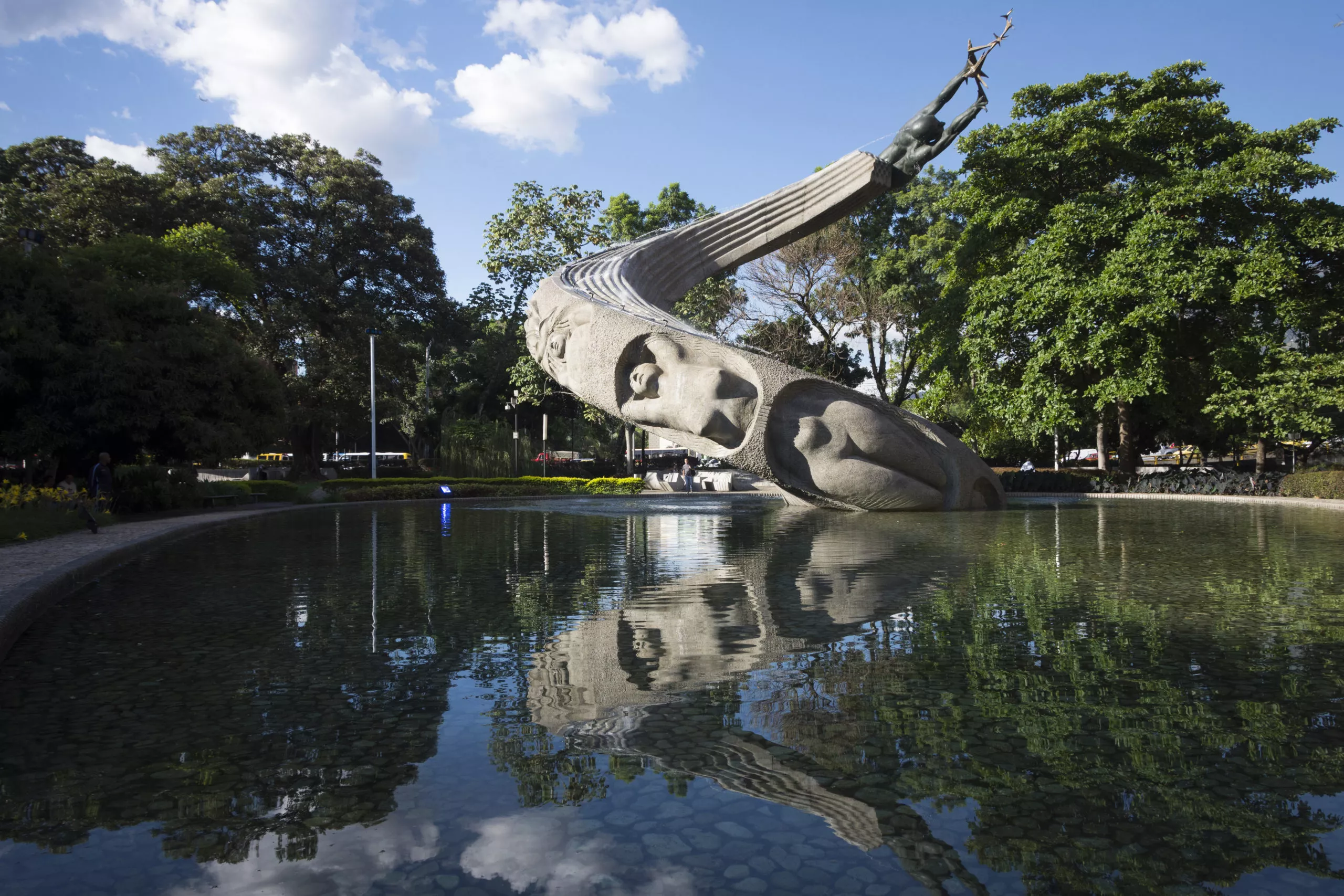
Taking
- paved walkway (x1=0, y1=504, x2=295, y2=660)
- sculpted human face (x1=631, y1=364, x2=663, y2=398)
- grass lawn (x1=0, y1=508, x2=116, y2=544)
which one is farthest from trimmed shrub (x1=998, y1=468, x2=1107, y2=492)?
grass lawn (x1=0, y1=508, x2=116, y2=544)

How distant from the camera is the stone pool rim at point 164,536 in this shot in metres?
5.99

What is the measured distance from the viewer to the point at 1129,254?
20391 mm

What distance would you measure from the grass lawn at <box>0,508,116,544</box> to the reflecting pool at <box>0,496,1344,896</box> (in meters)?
4.72

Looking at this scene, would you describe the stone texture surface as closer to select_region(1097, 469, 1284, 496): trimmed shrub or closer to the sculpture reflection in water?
the sculpture reflection in water

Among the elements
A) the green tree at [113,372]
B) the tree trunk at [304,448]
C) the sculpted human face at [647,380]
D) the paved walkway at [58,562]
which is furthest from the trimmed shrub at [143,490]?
the tree trunk at [304,448]

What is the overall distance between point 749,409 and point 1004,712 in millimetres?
11596

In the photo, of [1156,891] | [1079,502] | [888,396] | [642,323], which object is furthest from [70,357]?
[888,396]

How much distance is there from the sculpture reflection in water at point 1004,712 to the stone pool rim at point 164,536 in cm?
374

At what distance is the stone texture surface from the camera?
1524 cm

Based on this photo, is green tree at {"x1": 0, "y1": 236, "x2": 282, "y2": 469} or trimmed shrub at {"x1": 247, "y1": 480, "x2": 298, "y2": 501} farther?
trimmed shrub at {"x1": 247, "y1": 480, "x2": 298, "y2": 501}

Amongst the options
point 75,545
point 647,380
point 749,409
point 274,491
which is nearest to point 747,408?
point 749,409

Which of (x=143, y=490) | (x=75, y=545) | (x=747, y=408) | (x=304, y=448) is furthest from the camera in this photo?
(x=304, y=448)

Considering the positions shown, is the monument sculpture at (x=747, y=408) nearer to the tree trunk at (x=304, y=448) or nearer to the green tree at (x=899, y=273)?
the green tree at (x=899, y=273)

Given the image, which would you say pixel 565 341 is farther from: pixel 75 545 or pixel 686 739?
pixel 686 739
